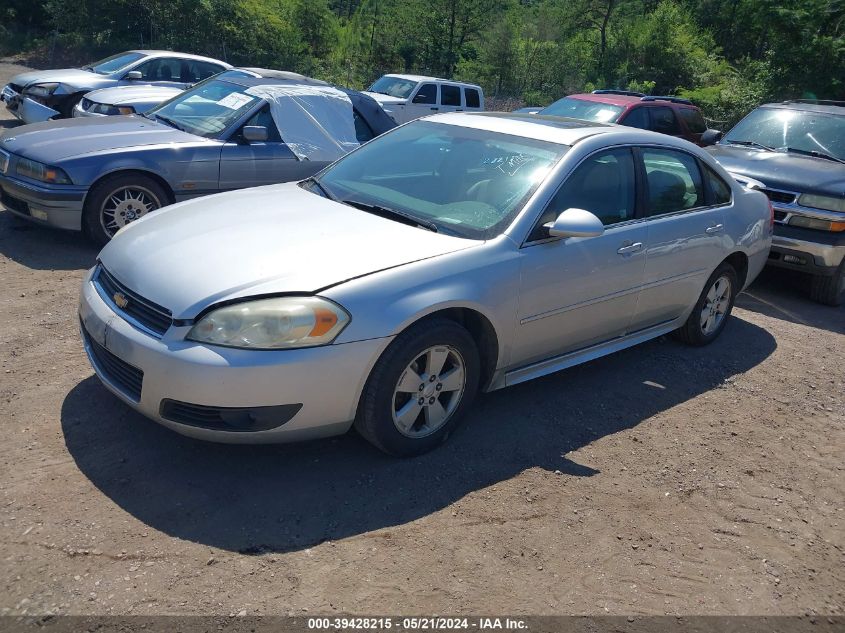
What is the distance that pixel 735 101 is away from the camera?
25.4 m

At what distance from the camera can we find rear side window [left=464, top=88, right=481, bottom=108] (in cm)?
1830

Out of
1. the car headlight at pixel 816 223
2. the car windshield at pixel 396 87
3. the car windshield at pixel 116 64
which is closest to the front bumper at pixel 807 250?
the car headlight at pixel 816 223

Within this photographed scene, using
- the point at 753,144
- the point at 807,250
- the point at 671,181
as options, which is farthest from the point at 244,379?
the point at 753,144

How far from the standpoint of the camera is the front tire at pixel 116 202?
6441mm

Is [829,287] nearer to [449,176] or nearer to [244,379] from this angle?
[449,176]

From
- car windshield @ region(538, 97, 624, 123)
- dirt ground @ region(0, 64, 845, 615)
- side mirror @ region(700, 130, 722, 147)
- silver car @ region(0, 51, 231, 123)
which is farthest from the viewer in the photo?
silver car @ region(0, 51, 231, 123)

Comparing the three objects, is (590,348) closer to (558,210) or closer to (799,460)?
(558,210)

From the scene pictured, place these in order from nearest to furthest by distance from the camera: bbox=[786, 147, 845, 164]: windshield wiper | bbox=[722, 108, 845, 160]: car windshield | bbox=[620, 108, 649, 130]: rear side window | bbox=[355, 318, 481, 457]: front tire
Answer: bbox=[355, 318, 481, 457]: front tire, bbox=[786, 147, 845, 164]: windshield wiper, bbox=[722, 108, 845, 160]: car windshield, bbox=[620, 108, 649, 130]: rear side window

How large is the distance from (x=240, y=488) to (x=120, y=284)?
1.19 metres

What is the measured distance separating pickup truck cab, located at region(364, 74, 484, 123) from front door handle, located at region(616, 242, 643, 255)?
12765 millimetres

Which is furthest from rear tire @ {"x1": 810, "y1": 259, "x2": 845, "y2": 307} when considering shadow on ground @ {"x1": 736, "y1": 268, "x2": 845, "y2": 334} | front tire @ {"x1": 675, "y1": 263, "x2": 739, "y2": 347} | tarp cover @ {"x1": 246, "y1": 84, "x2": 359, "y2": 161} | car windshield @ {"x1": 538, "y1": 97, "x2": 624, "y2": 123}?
tarp cover @ {"x1": 246, "y1": 84, "x2": 359, "y2": 161}

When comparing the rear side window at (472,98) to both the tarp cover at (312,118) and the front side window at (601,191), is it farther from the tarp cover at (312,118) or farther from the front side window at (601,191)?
the front side window at (601,191)

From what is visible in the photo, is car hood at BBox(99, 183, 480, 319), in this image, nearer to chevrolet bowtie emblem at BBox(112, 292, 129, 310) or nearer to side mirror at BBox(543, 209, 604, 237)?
chevrolet bowtie emblem at BBox(112, 292, 129, 310)

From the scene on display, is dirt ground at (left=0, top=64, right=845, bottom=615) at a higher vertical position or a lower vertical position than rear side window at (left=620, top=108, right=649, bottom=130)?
lower
